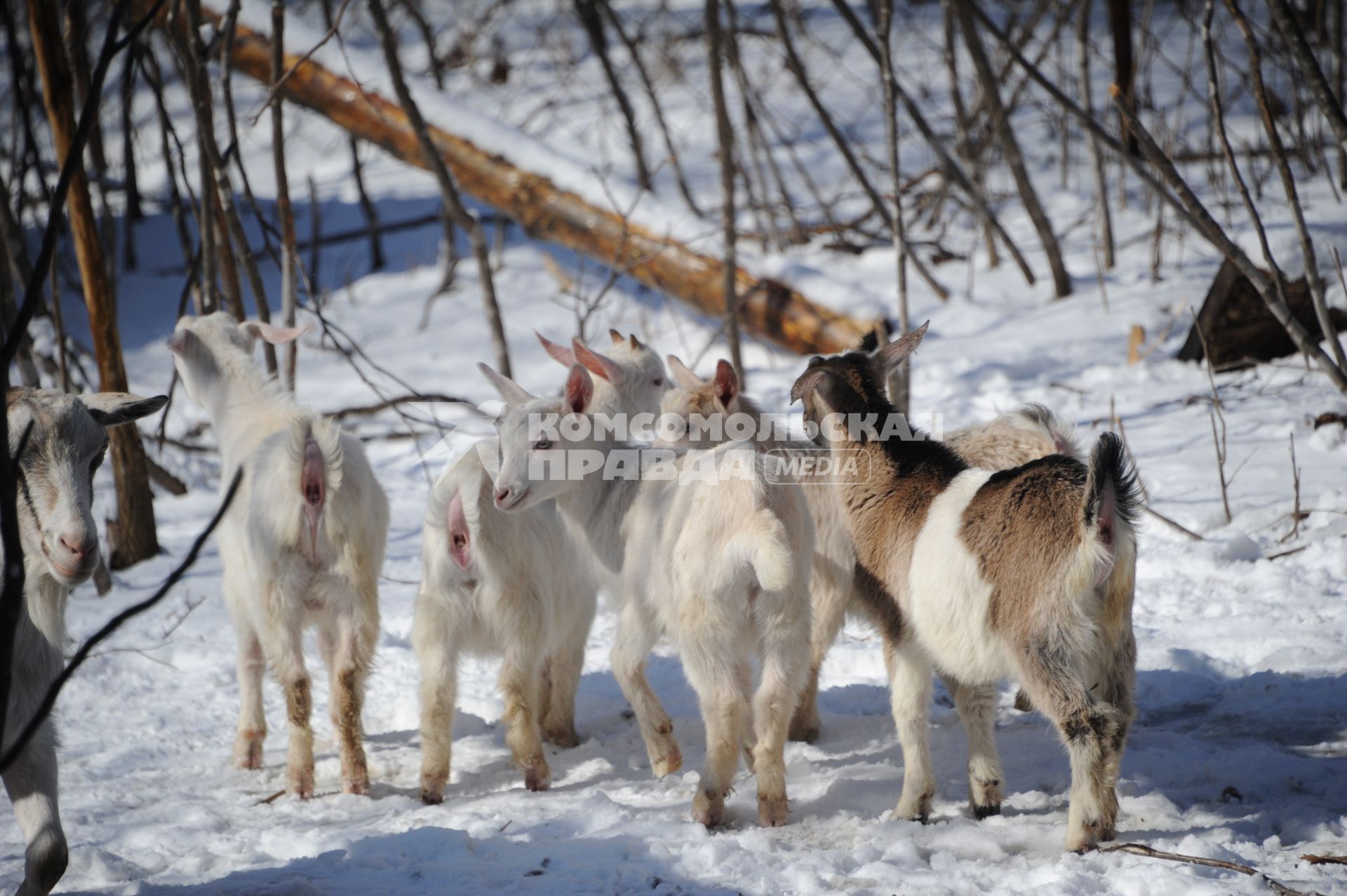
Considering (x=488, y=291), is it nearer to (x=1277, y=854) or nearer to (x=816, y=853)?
(x=816, y=853)

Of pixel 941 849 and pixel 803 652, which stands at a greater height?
pixel 803 652

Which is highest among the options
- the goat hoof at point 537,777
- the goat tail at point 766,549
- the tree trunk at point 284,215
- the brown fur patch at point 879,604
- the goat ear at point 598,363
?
the tree trunk at point 284,215

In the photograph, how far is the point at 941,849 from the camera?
11.6 feet

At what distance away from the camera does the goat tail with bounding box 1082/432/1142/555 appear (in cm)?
321

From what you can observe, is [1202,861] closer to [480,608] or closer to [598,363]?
[480,608]

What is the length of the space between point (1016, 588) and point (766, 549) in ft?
2.58

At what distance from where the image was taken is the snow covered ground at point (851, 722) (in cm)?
347

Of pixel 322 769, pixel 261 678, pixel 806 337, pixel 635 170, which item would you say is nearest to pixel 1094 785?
pixel 322 769

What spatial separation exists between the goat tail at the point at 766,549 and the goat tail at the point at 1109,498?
942mm

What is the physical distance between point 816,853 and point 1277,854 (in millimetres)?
1341

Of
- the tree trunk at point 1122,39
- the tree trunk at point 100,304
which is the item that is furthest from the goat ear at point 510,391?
the tree trunk at point 1122,39

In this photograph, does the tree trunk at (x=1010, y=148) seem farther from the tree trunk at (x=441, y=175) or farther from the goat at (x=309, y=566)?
Result: the goat at (x=309, y=566)

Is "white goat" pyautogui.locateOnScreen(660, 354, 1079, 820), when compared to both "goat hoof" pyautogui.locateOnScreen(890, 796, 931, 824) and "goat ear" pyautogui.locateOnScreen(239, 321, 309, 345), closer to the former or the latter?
"goat hoof" pyautogui.locateOnScreen(890, 796, 931, 824)

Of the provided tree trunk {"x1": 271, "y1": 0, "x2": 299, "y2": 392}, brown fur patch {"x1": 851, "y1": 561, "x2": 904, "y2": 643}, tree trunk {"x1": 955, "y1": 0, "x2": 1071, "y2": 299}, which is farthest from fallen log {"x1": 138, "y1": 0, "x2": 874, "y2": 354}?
brown fur patch {"x1": 851, "y1": 561, "x2": 904, "y2": 643}
